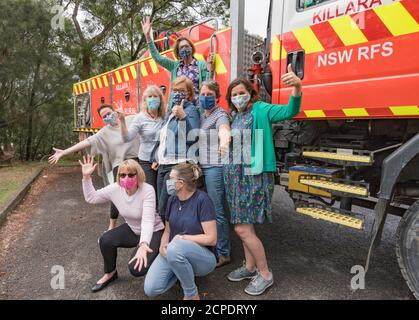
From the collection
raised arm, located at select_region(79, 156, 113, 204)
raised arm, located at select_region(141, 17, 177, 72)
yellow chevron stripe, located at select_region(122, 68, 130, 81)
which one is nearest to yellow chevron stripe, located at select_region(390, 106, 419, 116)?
raised arm, located at select_region(141, 17, 177, 72)

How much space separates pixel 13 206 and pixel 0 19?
15.2 ft

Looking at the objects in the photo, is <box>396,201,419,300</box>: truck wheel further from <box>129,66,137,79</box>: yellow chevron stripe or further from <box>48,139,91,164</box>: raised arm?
<box>129,66,137,79</box>: yellow chevron stripe

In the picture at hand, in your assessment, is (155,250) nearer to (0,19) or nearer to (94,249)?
(94,249)

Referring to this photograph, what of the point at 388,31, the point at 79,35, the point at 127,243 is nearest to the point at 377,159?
the point at 388,31

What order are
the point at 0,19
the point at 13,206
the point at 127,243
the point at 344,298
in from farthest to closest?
the point at 0,19, the point at 13,206, the point at 127,243, the point at 344,298

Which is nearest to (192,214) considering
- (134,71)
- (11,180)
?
(134,71)

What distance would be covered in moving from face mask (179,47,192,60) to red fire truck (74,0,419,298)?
0.29 metres

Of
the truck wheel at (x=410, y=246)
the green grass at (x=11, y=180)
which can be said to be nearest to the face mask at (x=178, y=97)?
the truck wheel at (x=410, y=246)

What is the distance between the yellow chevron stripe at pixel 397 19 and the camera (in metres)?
2.22

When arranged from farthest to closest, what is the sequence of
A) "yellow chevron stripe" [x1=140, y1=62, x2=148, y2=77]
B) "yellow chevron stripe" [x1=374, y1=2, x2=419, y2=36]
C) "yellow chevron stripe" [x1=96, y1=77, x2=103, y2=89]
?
"yellow chevron stripe" [x1=96, y1=77, x2=103, y2=89], "yellow chevron stripe" [x1=140, y1=62, x2=148, y2=77], "yellow chevron stripe" [x1=374, y1=2, x2=419, y2=36]

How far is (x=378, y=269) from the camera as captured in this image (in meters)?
3.25

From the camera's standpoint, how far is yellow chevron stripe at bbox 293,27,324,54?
8.87 ft

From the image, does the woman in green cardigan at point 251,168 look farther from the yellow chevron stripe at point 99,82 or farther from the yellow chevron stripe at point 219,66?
the yellow chevron stripe at point 99,82

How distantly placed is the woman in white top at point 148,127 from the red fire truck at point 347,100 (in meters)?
0.65
